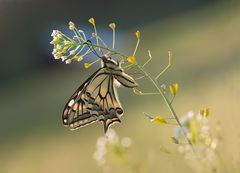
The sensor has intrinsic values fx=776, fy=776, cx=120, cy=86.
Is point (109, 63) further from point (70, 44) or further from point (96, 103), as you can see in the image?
point (70, 44)

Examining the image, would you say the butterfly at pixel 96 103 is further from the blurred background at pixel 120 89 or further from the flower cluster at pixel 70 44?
the flower cluster at pixel 70 44

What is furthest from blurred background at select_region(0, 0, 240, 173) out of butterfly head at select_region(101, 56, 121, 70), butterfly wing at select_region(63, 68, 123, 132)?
butterfly head at select_region(101, 56, 121, 70)

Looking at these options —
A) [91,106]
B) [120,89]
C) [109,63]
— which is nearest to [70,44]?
[109,63]

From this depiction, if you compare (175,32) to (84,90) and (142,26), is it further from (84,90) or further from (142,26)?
(84,90)

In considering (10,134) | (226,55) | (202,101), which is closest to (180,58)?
(226,55)

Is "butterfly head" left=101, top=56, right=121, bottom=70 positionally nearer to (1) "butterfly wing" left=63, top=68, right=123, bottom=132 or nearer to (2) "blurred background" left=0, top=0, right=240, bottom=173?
(1) "butterfly wing" left=63, top=68, right=123, bottom=132

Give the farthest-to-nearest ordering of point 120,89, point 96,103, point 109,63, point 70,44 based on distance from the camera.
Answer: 1. point 120,89
2. point 96,103
3. point 109,63
4. point 70,44

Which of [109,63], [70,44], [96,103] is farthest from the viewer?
[96,103]
